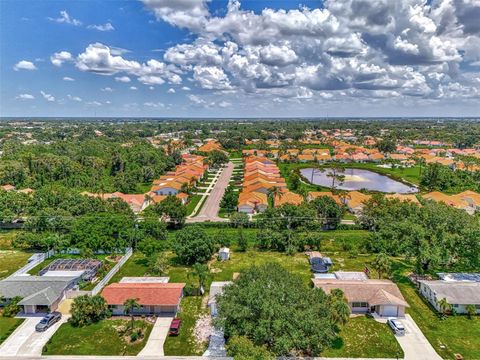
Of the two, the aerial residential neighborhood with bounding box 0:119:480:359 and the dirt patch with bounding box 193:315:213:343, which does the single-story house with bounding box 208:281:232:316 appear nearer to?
the aerial residential neighborhood with bounding box 0:119:480:359

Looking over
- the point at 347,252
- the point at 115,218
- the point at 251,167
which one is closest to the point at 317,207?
the point at 347,252

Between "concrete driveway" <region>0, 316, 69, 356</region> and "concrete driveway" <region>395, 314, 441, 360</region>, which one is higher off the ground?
"concrete driveway" <region>0, 316, 69, 356</region>

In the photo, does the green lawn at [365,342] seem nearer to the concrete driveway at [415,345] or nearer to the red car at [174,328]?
the concrete driveway at [415,345]

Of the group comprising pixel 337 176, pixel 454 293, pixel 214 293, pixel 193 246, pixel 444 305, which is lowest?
pixel 214 293

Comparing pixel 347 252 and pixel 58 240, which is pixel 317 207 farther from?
pixel 58 240

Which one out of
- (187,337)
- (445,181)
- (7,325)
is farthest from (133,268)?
(445,181)

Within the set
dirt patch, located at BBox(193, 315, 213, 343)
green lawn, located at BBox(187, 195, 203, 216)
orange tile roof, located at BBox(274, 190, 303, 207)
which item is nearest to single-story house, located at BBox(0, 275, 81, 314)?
dirt patch, located at BBox(193, 315, 213, 343)

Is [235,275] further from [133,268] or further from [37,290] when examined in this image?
[37,290]
